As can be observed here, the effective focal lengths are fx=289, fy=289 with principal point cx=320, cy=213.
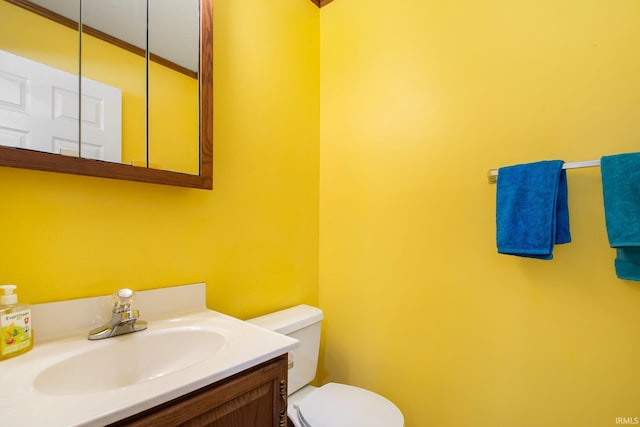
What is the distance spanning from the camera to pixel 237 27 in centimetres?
128

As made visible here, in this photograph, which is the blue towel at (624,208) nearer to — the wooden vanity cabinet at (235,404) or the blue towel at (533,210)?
the blue towel at (533,210)

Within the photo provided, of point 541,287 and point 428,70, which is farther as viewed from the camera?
point 428,70


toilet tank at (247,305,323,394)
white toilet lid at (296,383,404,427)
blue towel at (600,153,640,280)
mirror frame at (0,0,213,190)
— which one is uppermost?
mirror frame at (0,0,213,190)

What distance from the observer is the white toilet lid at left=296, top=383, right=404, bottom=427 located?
1.04 meters

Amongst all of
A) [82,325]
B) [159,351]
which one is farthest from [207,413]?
[82,325]

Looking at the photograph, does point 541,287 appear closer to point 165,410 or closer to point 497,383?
point 497,383

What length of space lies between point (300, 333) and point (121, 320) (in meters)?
0.69

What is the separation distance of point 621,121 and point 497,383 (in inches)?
39.5

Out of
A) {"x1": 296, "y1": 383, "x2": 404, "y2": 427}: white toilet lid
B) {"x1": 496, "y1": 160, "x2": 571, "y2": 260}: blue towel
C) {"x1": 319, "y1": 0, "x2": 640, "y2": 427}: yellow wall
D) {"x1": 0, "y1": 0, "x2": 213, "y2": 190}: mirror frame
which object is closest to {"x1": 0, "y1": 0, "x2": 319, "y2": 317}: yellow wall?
{"x1": 0, "y1": 0, "x2": 213, "y2": 190}: mirror frame

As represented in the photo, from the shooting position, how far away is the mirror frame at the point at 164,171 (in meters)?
0.74

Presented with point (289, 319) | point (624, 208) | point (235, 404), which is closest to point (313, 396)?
point (289, 319)

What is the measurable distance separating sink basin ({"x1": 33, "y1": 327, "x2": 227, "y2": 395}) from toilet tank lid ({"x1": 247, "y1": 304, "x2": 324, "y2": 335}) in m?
0.32

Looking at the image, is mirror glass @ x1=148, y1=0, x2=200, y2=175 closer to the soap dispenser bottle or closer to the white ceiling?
the white ceiling

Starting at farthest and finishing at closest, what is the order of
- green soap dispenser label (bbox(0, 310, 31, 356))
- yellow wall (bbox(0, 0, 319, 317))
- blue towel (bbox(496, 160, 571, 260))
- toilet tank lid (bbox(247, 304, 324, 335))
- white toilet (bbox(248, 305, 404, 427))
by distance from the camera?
1. toilet tank lid (bbox(247, 304, 324, 335))
2. white toilet (bbox(248, 305, 404, 427))
3. blue towel (bbox(496, 160, 571, 260))
4. yellow wall (bbox(0, 0, 319, 317))
5. green soap dispenser label (bbox(0, 310, 31, 356))
